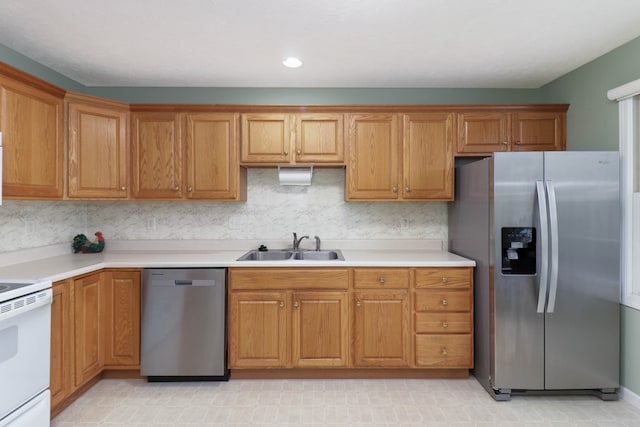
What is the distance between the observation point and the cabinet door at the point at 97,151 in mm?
2836

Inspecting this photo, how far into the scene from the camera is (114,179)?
304cm

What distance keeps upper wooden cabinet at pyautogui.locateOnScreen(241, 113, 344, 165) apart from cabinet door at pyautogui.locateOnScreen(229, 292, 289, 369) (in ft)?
3.76

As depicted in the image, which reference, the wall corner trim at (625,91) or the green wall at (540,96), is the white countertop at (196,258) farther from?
the wall corner trim at (625,91)

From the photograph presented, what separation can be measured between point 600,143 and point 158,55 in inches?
131

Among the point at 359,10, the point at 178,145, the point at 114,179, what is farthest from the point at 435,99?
the point at 114,179

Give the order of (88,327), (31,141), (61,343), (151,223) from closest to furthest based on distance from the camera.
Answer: (61,343) → (31,141) → (88,327) → (151,223)

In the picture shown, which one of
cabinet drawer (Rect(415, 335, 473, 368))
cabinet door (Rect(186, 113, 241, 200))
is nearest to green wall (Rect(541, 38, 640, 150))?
cabinet drawer (Rect(415, 335, 473, 368))

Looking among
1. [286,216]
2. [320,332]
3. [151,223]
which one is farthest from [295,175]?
[151,223]

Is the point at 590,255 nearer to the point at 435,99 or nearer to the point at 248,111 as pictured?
the point at 435,99

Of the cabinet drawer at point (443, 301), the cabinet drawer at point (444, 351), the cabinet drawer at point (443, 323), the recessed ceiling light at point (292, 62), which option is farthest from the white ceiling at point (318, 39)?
the cabinet drawer at point (444, 351)

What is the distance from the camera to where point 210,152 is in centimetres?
313

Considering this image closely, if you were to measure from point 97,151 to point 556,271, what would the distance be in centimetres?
348

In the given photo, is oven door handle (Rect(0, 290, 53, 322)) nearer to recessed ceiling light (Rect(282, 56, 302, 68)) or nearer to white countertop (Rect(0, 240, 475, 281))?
white countertop (Rect(0, 240, 475, 281))

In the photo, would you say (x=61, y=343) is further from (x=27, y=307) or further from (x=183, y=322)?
(x=183, y=322)
